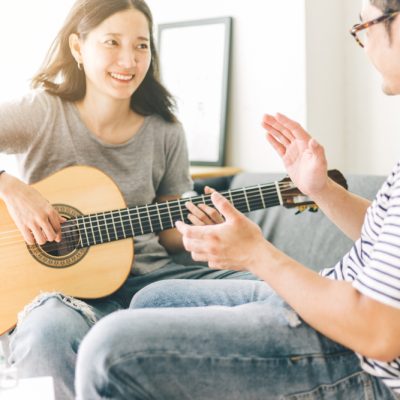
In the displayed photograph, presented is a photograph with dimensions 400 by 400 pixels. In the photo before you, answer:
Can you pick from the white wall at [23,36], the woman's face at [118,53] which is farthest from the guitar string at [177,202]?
the white wall at [23,36]

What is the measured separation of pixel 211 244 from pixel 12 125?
3.05 feet

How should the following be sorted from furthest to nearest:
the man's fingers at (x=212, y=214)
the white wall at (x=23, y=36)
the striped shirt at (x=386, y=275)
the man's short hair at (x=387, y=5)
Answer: the white wall at (x=23, y=36) < the man's fingers at (x=212, y=214) < the man's short hair at (x=387, y=5) < the striped shirt at (x=386, y=275)

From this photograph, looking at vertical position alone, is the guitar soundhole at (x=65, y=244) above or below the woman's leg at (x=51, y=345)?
above

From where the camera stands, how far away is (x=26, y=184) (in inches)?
69.4

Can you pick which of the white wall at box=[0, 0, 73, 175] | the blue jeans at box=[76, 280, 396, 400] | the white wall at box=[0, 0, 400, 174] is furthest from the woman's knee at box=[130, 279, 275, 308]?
the white wall at box=[0, 0, 73, 175]

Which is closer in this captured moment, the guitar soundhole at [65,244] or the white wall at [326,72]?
the guitar soundhole at [65,244]

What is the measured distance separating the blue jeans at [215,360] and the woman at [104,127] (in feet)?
2.09

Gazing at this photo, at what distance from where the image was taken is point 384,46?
1.12 m

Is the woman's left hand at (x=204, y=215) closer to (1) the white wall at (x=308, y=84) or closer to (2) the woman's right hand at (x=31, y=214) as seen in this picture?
(2) the woman's right hand at (x=31, y=214)

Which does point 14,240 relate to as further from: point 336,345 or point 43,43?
point 43,43

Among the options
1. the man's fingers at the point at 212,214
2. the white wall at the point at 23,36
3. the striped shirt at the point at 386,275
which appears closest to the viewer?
the striped shirt at the point at 386,275

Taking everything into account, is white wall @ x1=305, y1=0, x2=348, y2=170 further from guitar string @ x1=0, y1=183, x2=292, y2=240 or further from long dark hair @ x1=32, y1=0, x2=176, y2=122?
guitar string @ x1=0, y1=183, x2=292, y2=240

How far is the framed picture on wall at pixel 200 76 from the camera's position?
8.54 feet

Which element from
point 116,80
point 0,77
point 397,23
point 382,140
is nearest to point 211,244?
point 397,23
